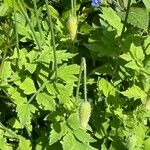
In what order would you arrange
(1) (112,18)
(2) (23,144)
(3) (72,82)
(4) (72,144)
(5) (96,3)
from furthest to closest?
(5) (96,3)
(1) (112,18)
(2) (23,144)
(3) (72,82)
(4) (72,144)

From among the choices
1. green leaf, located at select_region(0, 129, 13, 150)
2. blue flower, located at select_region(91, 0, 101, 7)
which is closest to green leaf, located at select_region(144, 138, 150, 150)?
green leaf, located at select_region(0, 129, 13, 150)

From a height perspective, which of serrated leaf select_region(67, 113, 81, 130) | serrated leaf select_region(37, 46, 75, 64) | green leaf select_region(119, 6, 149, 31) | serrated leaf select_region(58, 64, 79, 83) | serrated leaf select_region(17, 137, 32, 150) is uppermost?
green leaf select_region(119, 6, 149, 31)

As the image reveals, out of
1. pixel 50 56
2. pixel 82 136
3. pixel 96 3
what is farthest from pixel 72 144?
pixel 96 3

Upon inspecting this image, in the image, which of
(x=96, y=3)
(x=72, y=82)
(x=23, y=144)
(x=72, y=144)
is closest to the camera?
(x=72, y=144)

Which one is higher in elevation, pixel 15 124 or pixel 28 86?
Result: pixel 28 86

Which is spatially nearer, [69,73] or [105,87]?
[69,73]

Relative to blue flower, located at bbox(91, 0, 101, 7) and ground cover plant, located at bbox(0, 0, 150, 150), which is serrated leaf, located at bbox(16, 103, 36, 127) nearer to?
ground cover plant, located at bbox(0, 0, 150, 150)

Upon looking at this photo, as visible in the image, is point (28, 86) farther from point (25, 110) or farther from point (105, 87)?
point (105, 87)

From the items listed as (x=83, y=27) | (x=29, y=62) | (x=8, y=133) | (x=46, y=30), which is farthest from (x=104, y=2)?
(x=8, y=133)
